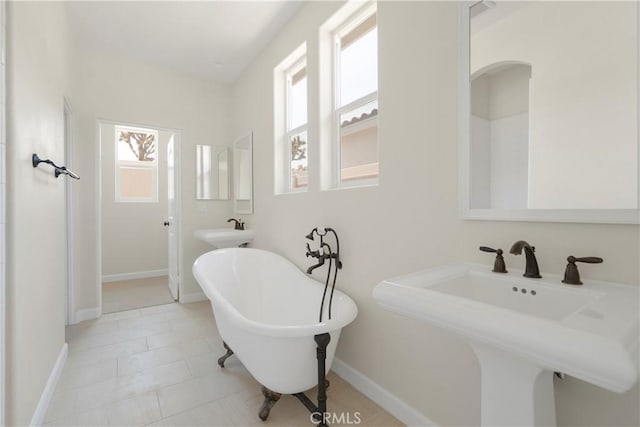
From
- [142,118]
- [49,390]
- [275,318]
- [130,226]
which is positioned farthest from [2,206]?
[130,226]

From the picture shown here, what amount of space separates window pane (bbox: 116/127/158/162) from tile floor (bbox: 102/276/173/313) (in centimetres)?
200

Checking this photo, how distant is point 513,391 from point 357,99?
179cm

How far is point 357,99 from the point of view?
2.00m

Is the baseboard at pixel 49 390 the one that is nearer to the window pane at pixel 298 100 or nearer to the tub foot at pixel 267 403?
the tub foot at pixel 267 403

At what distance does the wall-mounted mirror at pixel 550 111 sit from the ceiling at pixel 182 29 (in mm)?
1794

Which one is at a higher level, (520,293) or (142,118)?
(142,118)

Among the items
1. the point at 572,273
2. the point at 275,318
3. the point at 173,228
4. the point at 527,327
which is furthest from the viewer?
the point at 173,228

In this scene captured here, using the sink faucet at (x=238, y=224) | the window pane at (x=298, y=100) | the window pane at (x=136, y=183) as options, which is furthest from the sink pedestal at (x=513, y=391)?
the window pane at (x=136, y=183)

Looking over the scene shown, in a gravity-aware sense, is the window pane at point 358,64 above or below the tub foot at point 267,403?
above

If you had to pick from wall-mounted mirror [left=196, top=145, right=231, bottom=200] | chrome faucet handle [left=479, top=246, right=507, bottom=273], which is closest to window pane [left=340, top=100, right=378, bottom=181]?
chrome faucet handle [left=479, top=246, right=507, bottom=273]

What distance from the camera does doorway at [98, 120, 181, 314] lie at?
437cm

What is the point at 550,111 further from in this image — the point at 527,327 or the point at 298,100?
the point at 298,100

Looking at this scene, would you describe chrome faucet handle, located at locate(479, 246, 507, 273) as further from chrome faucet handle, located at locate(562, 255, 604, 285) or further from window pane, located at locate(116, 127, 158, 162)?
window pane, located at locate(116, 127, 158, 162)

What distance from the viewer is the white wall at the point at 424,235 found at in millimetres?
956
